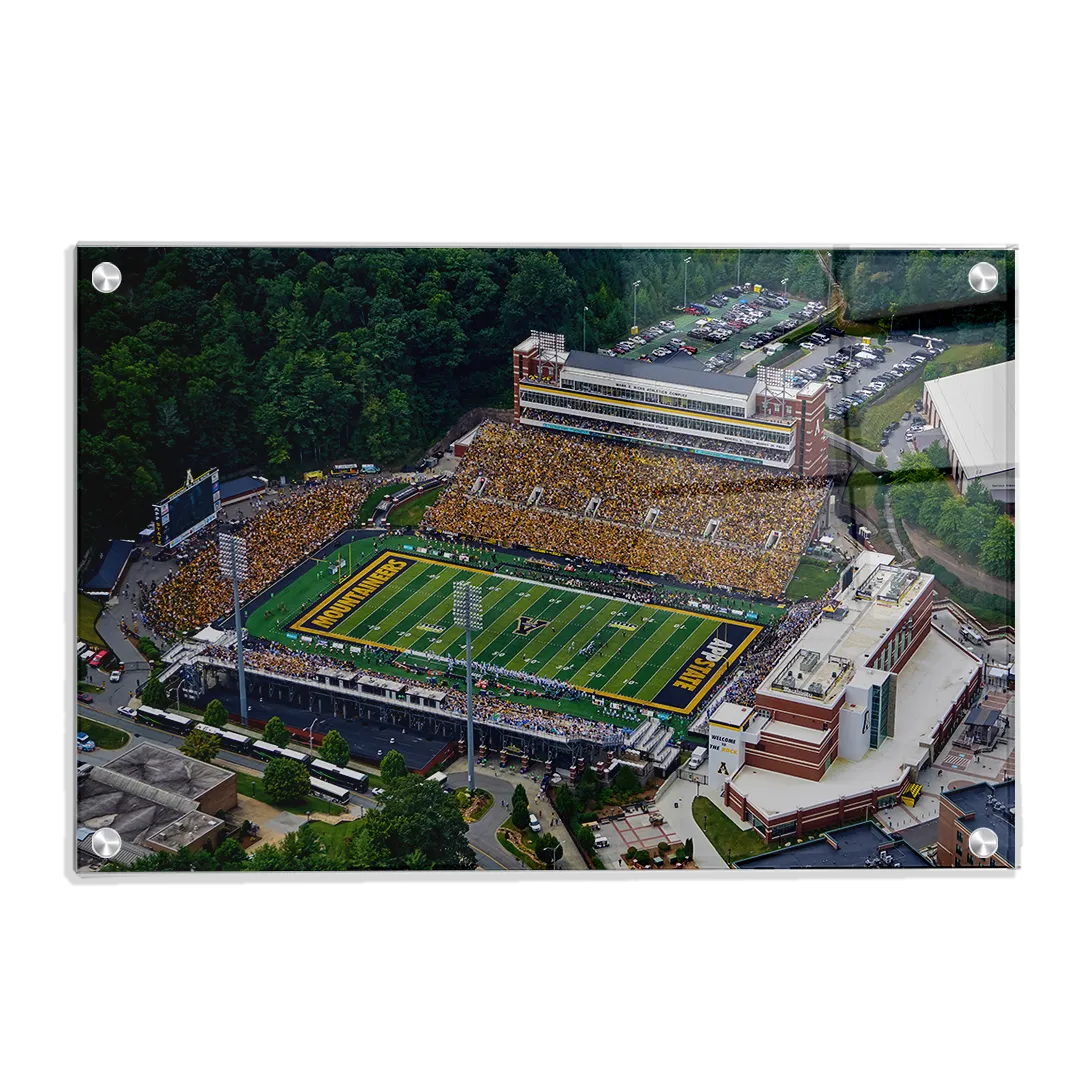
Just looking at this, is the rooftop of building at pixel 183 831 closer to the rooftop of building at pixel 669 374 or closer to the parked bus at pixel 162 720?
the parked bus at pixel 162 720

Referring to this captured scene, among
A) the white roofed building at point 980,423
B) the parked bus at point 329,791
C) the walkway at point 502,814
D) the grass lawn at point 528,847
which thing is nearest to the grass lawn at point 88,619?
the parked bus at point 329,791

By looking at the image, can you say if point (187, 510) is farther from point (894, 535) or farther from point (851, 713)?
point (894, 535)

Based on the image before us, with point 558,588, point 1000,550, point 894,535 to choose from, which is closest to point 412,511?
point 558,588

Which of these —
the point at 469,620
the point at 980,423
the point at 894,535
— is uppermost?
the point at 980,423

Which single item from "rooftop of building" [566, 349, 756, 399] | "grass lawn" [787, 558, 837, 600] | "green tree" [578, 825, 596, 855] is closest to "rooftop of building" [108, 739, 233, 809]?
"green tree" [578, 825, 596, 855]

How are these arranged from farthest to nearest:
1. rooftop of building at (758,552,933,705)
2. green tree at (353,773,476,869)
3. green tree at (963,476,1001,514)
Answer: rooftop of building at (758,552,933,705) < green tree at (963,476,1001,514) < green tree at (353,773,476,869)

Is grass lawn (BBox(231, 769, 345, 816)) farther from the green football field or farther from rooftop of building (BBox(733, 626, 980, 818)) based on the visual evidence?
rooftop of building (BBox(733, 626, 980, 818))
